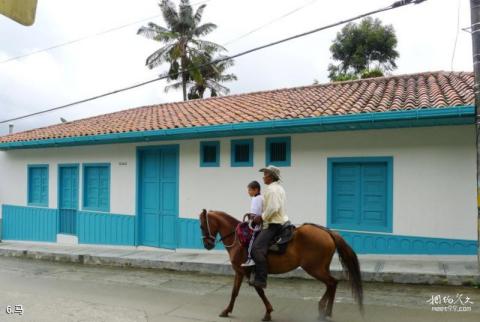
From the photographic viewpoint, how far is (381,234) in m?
8.10

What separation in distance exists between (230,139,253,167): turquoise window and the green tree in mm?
20752

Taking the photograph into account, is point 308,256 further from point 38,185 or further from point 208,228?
point 38,185

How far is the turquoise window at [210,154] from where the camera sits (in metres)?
10.1

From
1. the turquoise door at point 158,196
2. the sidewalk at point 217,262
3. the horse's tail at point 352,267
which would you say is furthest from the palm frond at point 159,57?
the horse's tail at point 352,267

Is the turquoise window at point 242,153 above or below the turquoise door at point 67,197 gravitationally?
above

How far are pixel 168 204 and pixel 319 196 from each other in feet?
13.1

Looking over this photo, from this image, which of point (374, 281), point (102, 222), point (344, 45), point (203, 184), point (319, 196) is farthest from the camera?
point (344, 45)

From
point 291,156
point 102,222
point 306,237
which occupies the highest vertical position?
point 291,156

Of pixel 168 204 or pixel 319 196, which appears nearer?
pixel 319 196

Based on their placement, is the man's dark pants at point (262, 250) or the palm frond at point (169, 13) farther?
the palm frond at point (169, 13)

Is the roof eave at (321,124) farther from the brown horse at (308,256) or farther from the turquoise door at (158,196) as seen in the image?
the brown horse at (308,256)

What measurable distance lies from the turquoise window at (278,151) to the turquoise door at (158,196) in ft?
8.48

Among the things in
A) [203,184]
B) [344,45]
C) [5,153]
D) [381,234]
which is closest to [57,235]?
[5,153]

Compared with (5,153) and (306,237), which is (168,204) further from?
(5,153)
